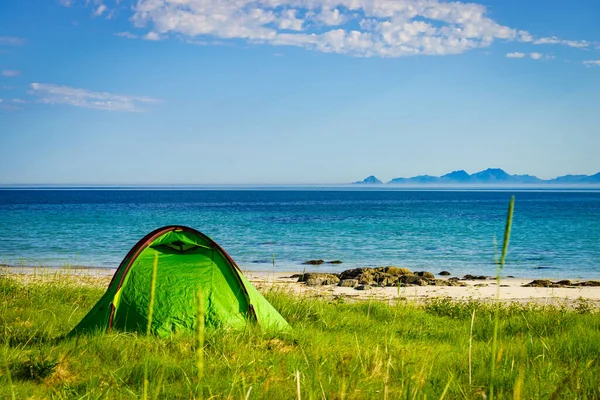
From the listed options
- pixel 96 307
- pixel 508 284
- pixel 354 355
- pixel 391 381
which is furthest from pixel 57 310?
pixel 508 284

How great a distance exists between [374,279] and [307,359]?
51.1 feet

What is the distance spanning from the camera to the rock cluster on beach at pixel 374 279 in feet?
63.3

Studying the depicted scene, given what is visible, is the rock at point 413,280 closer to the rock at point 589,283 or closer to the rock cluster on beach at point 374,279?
the rock cluster on beach at point 374,279

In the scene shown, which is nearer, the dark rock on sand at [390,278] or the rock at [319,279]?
the rock at [319,279]

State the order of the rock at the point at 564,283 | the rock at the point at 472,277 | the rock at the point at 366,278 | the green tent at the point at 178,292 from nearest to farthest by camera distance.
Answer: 1. the green tent at the point at 178,292
2. the rock at the point at 366,278
3. the rock at the point at 564,283
4. the rock at the point at 472,277

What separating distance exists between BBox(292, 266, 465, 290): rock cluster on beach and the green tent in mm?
10772

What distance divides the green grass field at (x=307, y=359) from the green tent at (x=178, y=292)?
22.6 inches

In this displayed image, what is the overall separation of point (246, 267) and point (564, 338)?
19843 millimetres

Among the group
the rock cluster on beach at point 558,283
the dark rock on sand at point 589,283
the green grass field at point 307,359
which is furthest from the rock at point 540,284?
the green grass field at point 307,359

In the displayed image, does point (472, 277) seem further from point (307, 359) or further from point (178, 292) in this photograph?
point (307, 359)

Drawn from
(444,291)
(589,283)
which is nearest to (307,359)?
(444,291)

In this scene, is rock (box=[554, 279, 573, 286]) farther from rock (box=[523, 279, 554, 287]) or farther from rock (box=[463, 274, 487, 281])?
rock (box=[463, 274, 487, 281])

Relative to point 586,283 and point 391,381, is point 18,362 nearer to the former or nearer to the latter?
point 391,381

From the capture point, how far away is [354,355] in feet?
18.5
